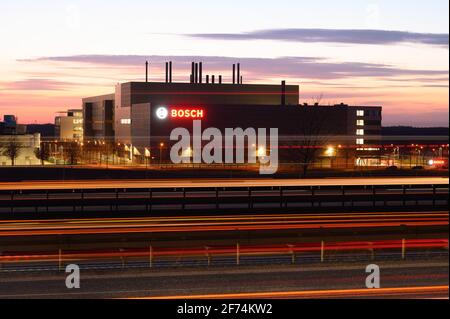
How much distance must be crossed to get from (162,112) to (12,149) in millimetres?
15197

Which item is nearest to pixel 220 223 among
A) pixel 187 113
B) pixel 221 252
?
pixel 221 252

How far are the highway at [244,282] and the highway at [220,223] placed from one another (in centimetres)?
337

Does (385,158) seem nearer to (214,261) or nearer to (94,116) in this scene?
(94,116)

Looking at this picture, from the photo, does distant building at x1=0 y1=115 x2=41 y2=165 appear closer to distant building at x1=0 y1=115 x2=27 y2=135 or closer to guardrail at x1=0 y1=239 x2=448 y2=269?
distant building at x1=0 y1=115 x2=27 y2=135

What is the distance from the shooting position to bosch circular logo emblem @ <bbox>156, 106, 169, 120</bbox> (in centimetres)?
7106

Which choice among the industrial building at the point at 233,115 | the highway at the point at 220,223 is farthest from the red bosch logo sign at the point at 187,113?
the highway at the point at 220,223

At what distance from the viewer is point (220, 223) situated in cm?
1933

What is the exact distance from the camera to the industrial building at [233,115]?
69.4m

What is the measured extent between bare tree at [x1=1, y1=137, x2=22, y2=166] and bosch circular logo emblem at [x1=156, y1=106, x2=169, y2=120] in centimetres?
1414

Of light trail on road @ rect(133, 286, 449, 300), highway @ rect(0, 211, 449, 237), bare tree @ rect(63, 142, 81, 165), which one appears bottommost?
light trail on road @ rect(133, 286, 449, 300)

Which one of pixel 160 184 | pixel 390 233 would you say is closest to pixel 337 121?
pixel 160 184

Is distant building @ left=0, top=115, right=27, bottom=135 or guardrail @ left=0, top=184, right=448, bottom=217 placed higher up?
distant building @ left=0, top=115, right=27, bottom=135

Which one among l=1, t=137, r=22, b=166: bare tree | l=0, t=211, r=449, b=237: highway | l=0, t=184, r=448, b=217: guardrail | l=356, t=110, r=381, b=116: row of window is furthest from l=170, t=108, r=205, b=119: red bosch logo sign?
l=0, t=211, r=449, b=237: highway
